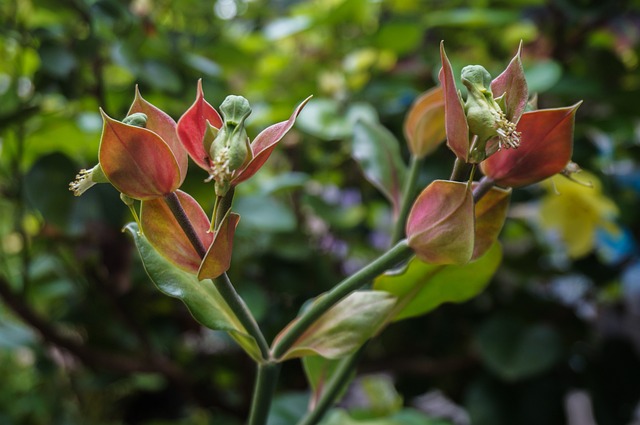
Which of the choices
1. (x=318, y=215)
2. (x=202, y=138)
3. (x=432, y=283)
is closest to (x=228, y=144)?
(x=202, y=138)

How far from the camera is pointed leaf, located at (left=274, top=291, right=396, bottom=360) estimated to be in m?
0.25

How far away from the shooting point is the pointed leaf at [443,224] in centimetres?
22

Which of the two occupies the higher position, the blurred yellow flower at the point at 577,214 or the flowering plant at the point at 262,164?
the flowering plant at the point at 262,164

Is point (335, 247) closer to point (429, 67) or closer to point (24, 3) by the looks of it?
point (429, 67)

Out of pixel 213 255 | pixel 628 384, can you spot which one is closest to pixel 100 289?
pixel 213 255

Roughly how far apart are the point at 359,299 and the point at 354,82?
549 mm

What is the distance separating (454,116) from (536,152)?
41 mm

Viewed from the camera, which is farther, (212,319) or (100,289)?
(100,289)

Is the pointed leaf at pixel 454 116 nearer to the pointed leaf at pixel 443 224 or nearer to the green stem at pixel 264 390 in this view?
the pointed leaf at pixel 443 224

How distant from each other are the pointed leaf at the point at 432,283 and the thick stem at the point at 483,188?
0.05 meters

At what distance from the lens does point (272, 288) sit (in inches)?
26.0

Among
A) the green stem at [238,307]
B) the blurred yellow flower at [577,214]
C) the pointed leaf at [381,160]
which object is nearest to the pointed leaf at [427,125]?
the pointed leaf at [381,160]

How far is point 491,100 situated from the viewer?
20cm

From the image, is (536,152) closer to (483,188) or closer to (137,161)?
→ (483,188)
